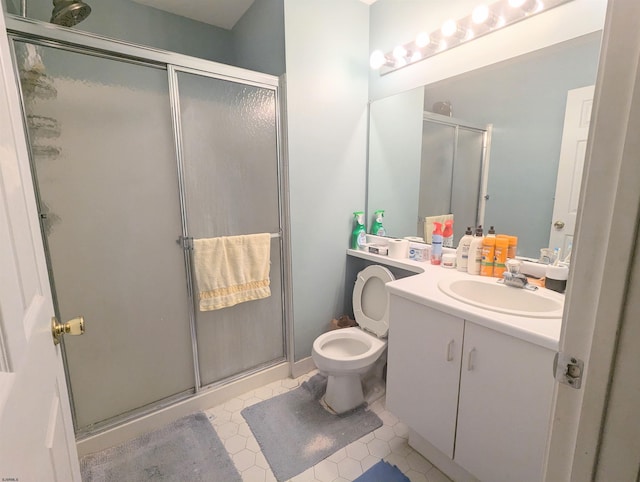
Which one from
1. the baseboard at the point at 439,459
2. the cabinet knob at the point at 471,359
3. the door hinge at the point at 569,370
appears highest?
the door hinge at the point at 569,370

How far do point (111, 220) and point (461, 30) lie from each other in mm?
1984

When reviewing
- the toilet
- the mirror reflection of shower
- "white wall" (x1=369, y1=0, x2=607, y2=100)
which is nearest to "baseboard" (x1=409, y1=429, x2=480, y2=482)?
the toilet

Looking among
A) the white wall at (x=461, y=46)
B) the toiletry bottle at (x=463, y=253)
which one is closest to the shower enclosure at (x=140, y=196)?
the white wall at (x=461, y=46)

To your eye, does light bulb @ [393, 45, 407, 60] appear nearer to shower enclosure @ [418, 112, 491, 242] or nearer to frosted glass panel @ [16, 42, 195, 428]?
shower enclosure @ [418, 112, 491, 242]

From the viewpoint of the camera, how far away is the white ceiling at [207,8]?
76.2 inches

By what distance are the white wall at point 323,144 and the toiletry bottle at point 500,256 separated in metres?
0.97

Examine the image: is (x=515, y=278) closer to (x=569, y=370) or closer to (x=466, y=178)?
(x=466, y=178)

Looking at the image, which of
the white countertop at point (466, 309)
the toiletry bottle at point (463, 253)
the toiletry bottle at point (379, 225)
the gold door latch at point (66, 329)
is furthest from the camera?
the toiletry bottle at point (379, 225)

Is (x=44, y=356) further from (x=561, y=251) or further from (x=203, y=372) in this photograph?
(x=561, y=251)

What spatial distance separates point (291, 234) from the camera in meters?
1.92

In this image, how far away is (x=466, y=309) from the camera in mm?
1156

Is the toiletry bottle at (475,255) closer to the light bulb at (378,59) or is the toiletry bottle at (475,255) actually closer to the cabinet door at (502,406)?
the cabinet door at (502,406)

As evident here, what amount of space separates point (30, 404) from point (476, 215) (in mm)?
1867

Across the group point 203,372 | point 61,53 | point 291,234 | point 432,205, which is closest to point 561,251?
point 432,205
